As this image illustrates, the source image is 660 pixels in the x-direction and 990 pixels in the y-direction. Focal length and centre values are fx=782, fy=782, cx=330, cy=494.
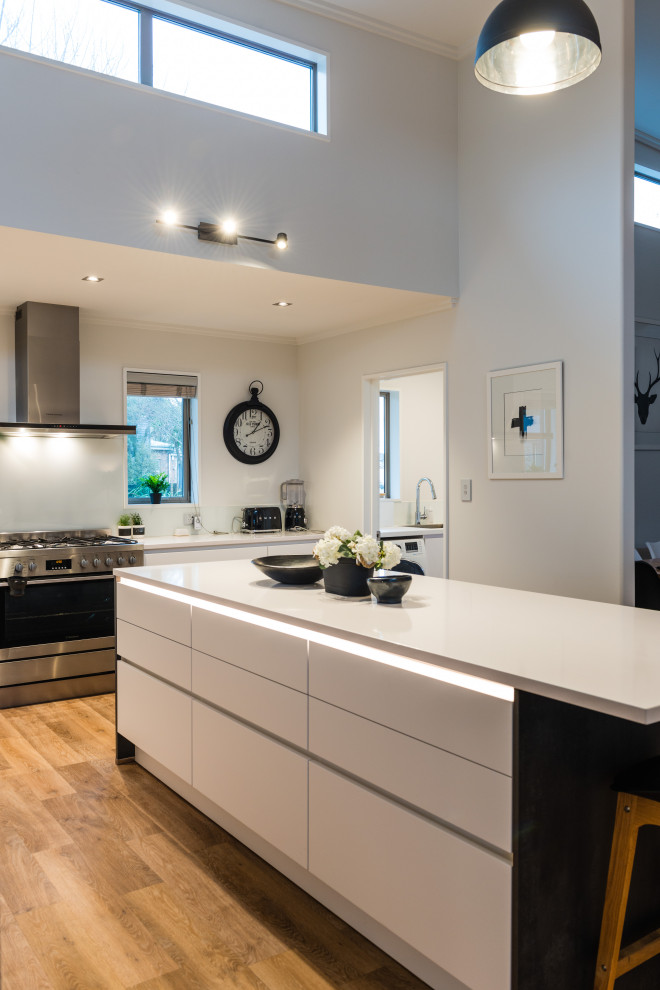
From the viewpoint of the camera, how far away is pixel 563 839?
5.54 feet

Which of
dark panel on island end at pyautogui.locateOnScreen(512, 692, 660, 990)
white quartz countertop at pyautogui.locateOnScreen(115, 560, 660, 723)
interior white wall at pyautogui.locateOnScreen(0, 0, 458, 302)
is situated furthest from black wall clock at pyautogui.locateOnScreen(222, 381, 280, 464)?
dark panel on island end at pyautogui.locateOnScreen(512, 692, 660, 990)

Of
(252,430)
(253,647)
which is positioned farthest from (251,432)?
(253,647)

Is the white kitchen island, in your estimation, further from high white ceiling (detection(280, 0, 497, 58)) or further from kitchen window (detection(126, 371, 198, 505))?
high white ceiling (detection(280, 0, 497, 58))

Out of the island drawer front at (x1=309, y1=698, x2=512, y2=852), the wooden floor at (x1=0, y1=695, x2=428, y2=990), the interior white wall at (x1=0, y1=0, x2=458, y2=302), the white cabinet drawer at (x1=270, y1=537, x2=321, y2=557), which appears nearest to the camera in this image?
the island drawer front at (x1=309, y1=698, x2=512, y2=852)

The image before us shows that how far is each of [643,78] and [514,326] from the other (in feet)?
6.17

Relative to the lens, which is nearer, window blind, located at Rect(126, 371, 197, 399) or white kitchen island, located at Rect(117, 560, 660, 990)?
white kitchen island, located at Rect(117, 560, 660, 990)

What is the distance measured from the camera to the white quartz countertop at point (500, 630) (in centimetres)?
154

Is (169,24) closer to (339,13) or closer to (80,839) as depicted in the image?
(339,13)

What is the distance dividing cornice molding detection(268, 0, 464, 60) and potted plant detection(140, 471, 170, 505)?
3.04m

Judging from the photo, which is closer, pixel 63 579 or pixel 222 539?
pixel 63 579

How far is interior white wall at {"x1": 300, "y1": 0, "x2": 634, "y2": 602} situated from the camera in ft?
12.0

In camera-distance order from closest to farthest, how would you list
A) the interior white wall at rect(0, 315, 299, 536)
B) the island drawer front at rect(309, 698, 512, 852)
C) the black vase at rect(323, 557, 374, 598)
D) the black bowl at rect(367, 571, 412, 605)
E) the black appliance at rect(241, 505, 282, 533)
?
the island drawer front at rect(309, 698, 512, 852)
the black bowl at rect(367, 571, 412, 605)
the black vase at rect(323, 557, 374, 598)
the interior white wall at rect(0, 315, 299, 536)
the black appliance at rect(241, 505, 282, 533)

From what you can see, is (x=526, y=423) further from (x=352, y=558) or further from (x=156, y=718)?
(x=156, y=718)

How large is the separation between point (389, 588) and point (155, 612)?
117 cm
